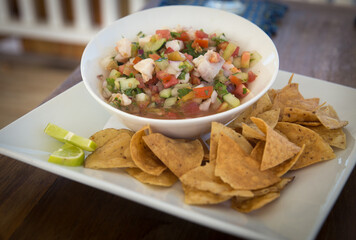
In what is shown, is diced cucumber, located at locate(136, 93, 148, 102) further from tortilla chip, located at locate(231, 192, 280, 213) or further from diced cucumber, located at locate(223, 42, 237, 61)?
tortilla chip, located at locate(231, 192, 280, 213)

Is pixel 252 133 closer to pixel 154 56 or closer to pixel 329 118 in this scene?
pixel 329 118

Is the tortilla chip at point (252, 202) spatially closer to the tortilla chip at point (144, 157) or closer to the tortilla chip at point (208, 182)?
the tortilla chip at point (208, 182)

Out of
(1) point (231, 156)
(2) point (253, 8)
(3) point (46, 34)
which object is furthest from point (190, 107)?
(3) point (46, 34)

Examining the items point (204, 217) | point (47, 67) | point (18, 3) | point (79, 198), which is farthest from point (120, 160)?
point (18, 3)

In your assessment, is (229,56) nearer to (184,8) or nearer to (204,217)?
(184,8)

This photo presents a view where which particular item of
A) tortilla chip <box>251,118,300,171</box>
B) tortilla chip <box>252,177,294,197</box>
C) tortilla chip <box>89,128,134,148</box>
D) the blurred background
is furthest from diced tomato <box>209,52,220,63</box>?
the blurred background

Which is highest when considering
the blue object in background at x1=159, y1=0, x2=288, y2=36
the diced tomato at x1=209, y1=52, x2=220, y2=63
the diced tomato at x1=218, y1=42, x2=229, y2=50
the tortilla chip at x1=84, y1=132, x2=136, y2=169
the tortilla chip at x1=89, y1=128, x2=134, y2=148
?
the diced tomato at x1=209, y1=52, x2=220, y2=63

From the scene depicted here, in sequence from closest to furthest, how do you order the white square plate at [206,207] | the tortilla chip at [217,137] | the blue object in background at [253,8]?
the white square plate at [206,207] → the tortilla chip at [217,137] → the blue object in background at [253,8]

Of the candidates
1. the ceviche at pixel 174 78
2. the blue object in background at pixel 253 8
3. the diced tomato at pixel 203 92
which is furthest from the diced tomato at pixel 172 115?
the blue object in background at pixel 253 8
